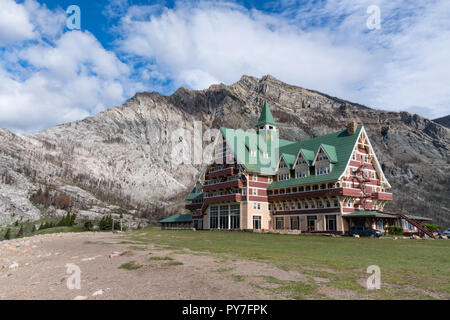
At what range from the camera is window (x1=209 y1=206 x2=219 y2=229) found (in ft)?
244

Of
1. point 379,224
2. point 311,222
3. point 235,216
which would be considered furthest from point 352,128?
point 235,216

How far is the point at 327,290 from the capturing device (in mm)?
11375

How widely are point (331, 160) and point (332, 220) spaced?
1038 cm

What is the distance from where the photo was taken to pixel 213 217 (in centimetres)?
7525

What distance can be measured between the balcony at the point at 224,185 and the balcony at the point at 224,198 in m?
1.83


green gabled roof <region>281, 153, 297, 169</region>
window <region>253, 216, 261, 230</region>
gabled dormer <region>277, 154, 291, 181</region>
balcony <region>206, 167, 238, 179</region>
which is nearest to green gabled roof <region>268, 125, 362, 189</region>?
gabled dormer <region>277, 154, 291, 181</region>

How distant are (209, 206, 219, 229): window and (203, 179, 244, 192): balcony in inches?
178

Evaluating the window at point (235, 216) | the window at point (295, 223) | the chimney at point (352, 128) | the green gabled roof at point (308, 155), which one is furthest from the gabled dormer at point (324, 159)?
the window at point (235, 216)

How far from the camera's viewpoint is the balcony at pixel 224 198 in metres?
67.1

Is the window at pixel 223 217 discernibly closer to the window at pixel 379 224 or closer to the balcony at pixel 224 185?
the balcony at pixel 224 185

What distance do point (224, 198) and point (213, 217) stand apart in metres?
7.42

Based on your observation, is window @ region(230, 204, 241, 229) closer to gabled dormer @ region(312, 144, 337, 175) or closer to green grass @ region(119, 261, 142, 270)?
gabled dormer @ region(312, 144, 337, 175)
